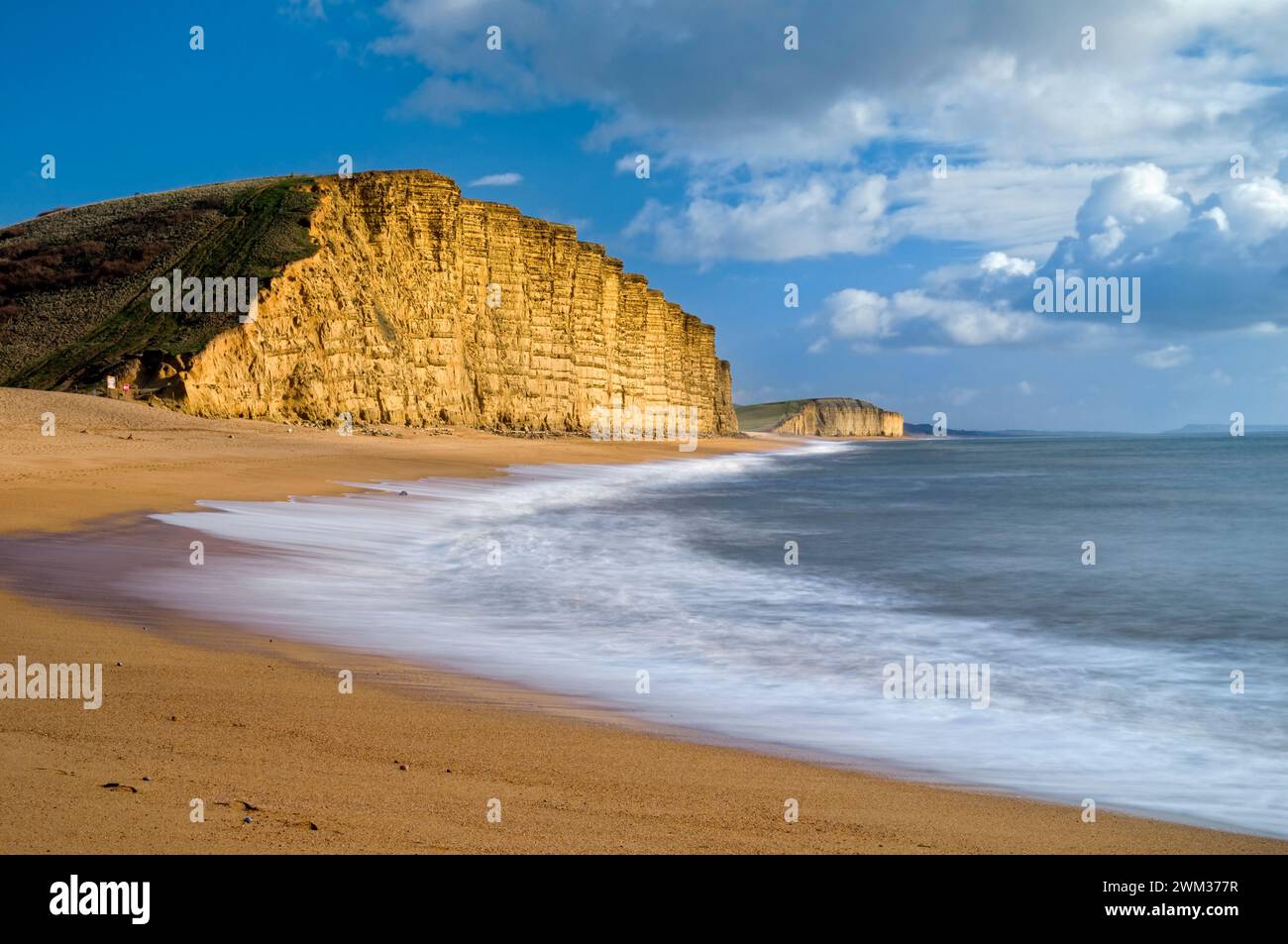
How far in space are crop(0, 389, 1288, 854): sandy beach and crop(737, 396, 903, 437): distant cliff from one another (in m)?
159

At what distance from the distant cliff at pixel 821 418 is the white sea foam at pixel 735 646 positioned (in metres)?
153

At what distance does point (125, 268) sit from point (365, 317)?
10.7 m

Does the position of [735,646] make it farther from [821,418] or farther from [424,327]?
[821,418]

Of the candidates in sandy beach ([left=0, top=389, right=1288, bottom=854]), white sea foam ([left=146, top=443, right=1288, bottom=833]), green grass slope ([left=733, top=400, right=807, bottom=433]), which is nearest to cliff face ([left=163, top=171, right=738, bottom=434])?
white sea foam ([left=146, top=443, right=1288, bottom=833])

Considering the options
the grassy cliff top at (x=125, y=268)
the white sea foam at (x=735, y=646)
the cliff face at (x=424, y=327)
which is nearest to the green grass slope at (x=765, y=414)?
the cliff face at (x=424, y=327)

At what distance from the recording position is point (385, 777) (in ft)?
12.1

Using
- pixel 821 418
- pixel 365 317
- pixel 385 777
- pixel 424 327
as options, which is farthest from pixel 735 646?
pixel 821 418

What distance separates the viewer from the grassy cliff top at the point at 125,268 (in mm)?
32688

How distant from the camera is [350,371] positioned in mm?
36625

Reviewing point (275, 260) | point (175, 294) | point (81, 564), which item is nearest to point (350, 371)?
point (275, 260)

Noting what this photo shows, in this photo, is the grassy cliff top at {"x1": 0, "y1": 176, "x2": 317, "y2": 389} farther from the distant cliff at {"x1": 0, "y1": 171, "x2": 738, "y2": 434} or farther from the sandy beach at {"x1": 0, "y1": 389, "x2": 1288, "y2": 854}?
the sandy beach at {"x1": 0, "y1": 389, "x2": 1288, "y2": 854}

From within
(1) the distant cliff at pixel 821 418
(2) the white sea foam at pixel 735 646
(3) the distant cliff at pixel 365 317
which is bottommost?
(2) the white sea foam at pixel 735 646

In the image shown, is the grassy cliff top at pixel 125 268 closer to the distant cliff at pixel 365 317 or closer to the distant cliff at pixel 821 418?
the distant cliff at pixel 365 317
